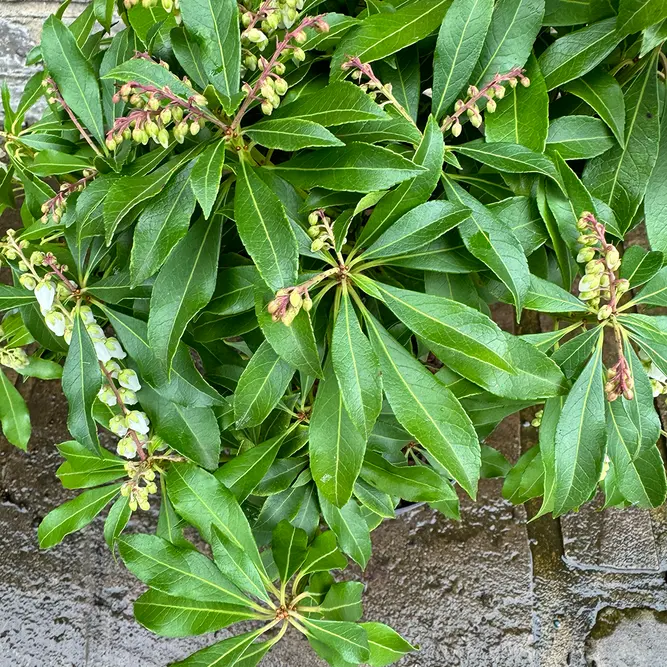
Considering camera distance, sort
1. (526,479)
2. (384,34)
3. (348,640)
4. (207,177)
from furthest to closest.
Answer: (526,479)
(348,640)
(384,34)
(207,177)

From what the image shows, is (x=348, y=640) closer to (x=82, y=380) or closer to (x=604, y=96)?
(x=82, y=380)

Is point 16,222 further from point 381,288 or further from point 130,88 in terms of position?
point 381,288

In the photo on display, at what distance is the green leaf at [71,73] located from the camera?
2.62ft

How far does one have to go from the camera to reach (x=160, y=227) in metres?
0.63

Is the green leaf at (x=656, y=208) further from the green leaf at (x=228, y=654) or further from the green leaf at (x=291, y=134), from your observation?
the green leaf at (x=228, y=654)

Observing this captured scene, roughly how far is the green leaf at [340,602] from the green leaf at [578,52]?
76cm

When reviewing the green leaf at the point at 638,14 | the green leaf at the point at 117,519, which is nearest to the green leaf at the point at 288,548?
the green leaf at the point at 117,519

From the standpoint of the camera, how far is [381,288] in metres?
0.70

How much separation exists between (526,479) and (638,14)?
0.64m

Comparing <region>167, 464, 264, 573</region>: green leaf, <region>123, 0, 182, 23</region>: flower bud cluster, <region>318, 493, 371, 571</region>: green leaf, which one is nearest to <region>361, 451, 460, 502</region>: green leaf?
<region>318, 493, 371, 571</region>: green leaf

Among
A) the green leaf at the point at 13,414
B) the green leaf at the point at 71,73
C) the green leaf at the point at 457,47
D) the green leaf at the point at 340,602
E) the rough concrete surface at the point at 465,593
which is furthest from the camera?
the rough concrete surface at the point at 465,593

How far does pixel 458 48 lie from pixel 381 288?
0.99ft

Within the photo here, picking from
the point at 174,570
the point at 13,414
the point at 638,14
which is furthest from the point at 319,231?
the point at 13,414

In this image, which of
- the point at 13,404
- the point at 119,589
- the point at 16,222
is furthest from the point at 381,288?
the point at 16,222
